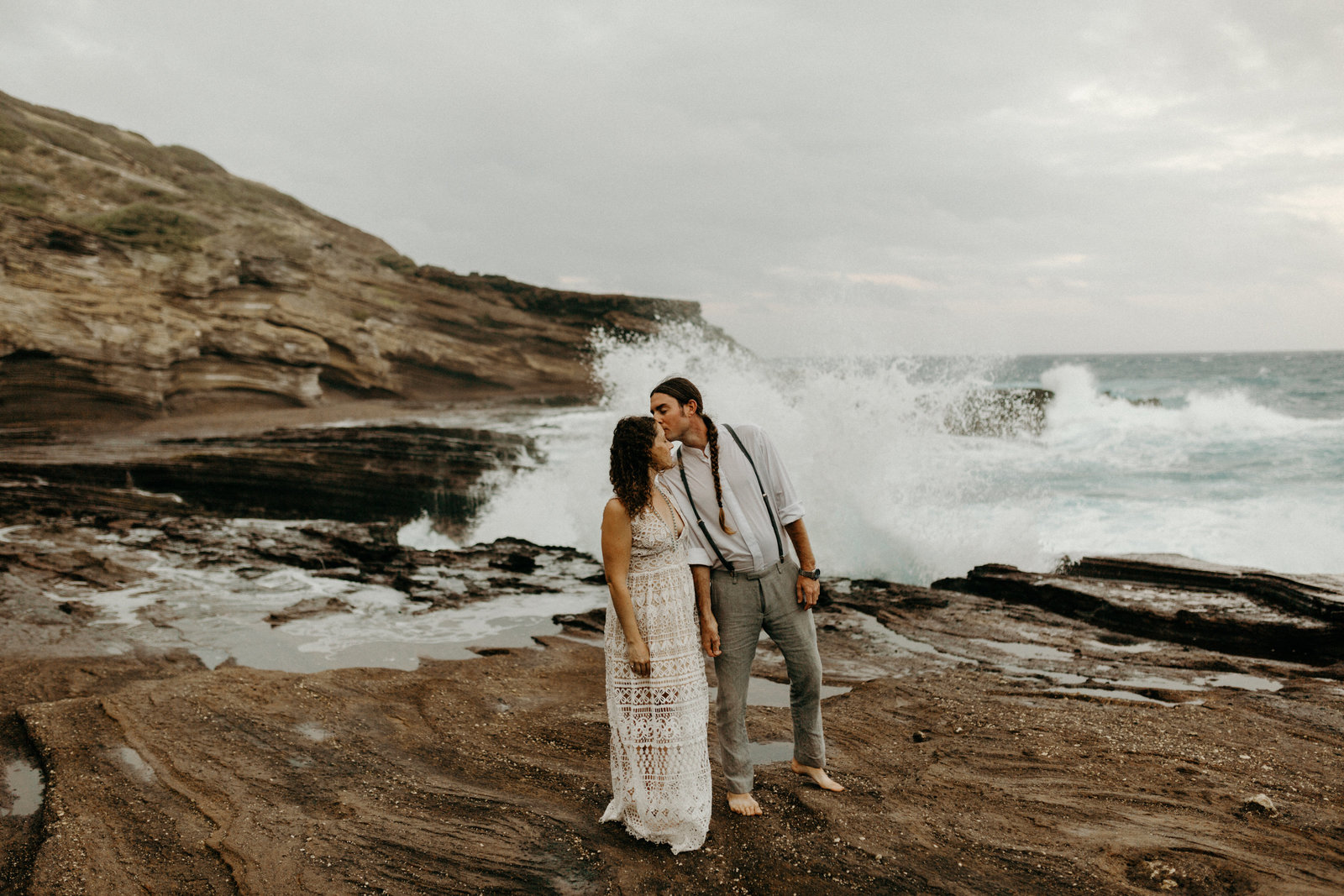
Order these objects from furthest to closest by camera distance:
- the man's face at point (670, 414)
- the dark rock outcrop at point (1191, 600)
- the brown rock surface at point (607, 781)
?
1. the dark rock outcrop at point (1191, 600)
2. the man's face at point (670, 414)
3. the brown rock surface at point (607, 781)

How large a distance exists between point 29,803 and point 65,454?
16790 millimetres

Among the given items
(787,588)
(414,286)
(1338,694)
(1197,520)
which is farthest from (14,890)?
(414,286)

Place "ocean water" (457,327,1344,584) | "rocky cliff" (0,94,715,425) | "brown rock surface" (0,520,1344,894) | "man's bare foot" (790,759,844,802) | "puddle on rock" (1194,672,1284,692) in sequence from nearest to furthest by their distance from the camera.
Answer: "brown rock surface" (0,520,1344,894)
"man's bare foot" (790,759,844,802)
"puddle on rock" (1194,672,1284,692)
"ocean water" (457,327,1344,584)
"rocky cliff" (0,94,715,425)

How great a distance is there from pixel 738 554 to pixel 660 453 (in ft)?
2.05

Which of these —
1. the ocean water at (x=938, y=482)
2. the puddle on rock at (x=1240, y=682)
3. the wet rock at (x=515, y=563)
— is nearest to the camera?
the puddle on rock at (x=1240, y=682)

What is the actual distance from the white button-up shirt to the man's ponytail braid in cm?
2

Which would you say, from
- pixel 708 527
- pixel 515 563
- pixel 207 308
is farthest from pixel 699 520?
A: pixel 207 308

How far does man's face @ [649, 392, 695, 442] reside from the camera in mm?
3189

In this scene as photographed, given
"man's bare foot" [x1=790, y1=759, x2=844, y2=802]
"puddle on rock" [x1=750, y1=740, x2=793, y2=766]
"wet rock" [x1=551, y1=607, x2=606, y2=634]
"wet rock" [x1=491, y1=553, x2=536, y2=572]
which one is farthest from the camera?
"wet rock" [x1=491, y1=553, x2=536, y2=572]

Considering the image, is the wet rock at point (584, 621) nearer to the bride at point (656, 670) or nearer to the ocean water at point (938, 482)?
the ocean water at point (938, 482)

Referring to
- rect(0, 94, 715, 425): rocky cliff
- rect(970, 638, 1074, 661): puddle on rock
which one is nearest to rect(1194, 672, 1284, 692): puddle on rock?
rect(970, 638, 1074, 661): puddle on rock

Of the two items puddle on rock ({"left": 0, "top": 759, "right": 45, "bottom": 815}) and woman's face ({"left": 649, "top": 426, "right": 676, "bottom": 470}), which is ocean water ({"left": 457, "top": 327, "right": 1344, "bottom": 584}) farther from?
puddle on rock ({"left": 0, "top": 759, "right": 45, "bottom": 815})

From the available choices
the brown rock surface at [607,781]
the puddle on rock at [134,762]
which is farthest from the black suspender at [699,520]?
the puddle on rock at [134,762]

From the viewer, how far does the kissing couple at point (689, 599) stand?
3023 mm
